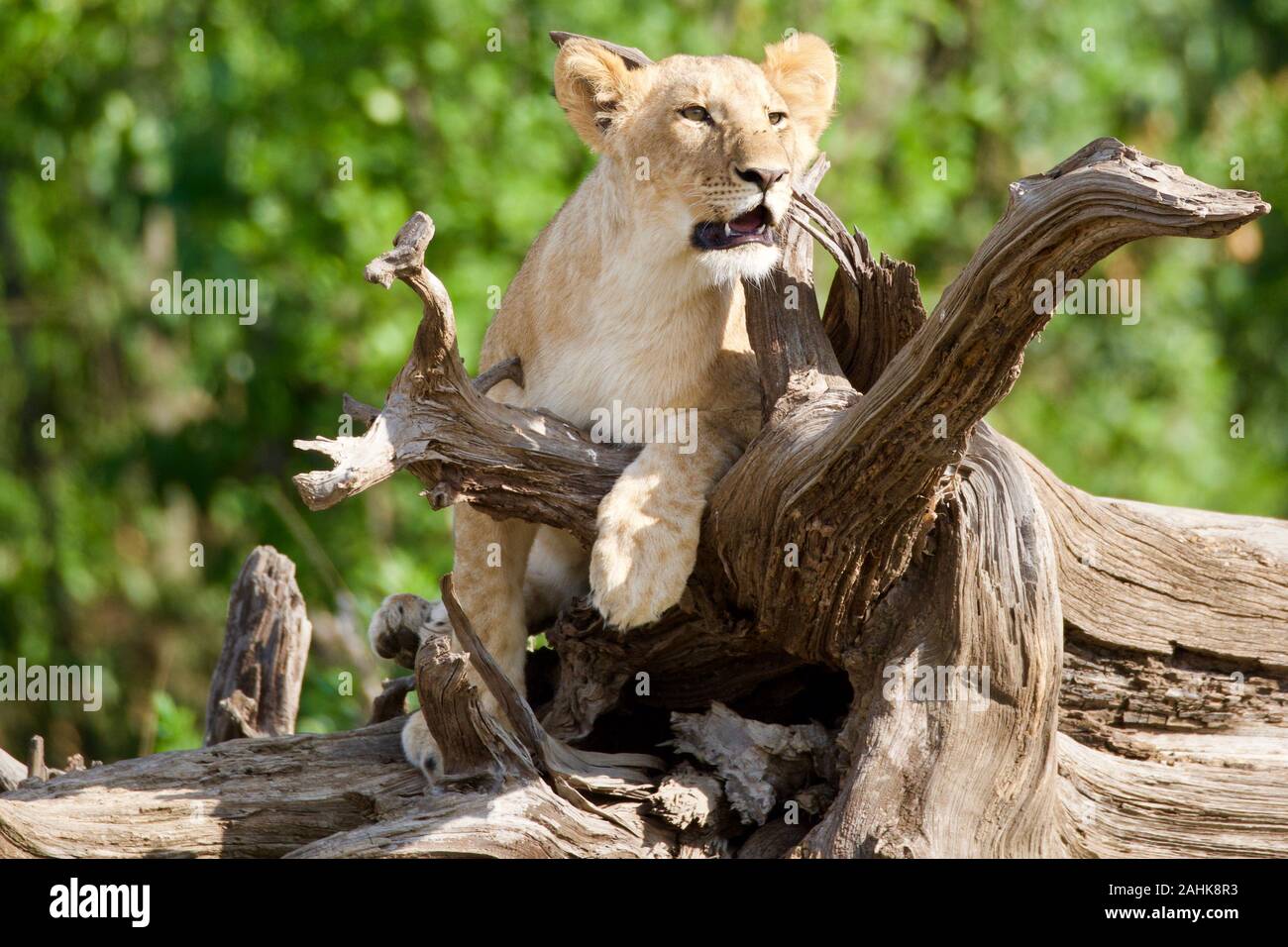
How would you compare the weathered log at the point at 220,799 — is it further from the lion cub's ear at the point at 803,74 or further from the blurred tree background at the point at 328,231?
the blurred tree background at the point at 328,231

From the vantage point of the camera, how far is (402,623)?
6.33 metres

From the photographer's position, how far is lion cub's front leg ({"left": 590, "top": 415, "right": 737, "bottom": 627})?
4887mm

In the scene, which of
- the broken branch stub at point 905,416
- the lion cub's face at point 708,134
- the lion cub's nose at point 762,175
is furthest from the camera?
the lion cub's face at point 708,134

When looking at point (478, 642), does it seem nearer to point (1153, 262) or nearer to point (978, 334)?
point (978, 334)

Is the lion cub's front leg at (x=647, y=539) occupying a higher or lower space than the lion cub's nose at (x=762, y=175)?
lower

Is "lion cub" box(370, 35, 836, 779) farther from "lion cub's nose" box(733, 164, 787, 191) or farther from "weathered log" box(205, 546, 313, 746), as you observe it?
"weathered log" box(205, 546, 313, 746)

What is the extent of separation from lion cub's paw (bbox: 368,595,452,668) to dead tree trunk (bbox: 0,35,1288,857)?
57 cm

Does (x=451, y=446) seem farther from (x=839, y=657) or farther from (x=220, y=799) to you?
(x=220, y=799)

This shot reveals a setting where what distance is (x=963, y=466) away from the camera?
4.94 metres

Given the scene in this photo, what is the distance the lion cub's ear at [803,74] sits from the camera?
5527 mm

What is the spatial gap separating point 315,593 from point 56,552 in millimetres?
3578

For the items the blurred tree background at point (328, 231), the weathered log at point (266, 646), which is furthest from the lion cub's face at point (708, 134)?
the blurred tree background at point (328, 231)

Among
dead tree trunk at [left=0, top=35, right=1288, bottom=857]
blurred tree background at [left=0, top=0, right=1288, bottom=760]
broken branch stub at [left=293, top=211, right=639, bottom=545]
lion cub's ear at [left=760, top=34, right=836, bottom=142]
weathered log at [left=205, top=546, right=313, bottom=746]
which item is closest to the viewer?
broken branch stub at [left=293, top=211, right=639, bottom=545]

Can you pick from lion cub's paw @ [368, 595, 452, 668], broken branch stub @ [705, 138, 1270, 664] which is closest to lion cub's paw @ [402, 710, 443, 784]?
lion cub's paw @ [368, 595, 452, 668]
